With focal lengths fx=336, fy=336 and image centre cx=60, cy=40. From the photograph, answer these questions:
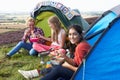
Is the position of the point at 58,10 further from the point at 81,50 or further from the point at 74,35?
the point at 81,50

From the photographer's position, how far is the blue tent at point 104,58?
6.38m

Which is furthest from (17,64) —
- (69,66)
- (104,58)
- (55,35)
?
(104,58)

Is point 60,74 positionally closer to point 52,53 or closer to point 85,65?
point 85,65

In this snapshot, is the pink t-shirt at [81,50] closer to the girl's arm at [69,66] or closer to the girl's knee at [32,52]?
the girl's arm at [69,66]

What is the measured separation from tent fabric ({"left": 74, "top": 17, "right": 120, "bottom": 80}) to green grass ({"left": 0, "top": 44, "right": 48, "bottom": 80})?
8.06 ft

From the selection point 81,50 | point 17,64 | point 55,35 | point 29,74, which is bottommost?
point 17,64

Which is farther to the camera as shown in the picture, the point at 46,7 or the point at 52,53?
the point at 46,7

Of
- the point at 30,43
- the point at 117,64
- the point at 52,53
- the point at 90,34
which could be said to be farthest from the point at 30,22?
the point at 117,64

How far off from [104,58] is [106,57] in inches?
1.8

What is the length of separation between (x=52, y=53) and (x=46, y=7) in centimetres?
321

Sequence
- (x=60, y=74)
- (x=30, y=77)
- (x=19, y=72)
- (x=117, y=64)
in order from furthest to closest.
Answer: (x=19, y=72), (x=30, y=77), (x=60, y=74), (x=117, y=64)

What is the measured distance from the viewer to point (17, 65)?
396 inches

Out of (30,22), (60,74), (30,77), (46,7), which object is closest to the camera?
(60,74)

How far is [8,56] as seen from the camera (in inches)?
440
